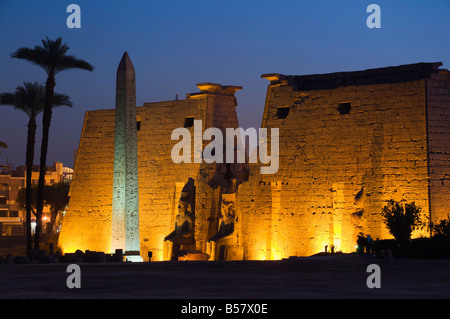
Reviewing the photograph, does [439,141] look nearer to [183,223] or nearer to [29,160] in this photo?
[183,223]

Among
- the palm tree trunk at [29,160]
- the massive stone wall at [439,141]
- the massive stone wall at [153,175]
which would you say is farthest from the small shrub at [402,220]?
the palm tree trunk at [29,160]

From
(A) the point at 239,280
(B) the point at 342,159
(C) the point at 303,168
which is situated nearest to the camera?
(A) the point at 239,280

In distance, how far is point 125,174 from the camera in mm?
22703

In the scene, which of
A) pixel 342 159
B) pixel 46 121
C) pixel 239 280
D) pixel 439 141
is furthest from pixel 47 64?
pixel 239 280

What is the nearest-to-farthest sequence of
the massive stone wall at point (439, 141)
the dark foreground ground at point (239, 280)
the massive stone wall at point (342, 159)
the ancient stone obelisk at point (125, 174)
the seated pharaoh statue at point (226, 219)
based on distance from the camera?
1. the dark foreground ground at point (239, 280)
2. the massive stone wall at point (439, 141)
3. the massive stone wall at point (342, 159)
4. the ancient stone obelisk at point (125, 174)
5. the seated pharaoh statue at point (226, 219)

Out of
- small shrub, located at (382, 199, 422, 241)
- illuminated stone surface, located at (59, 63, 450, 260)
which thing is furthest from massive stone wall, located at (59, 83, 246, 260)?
small shrub, located at (382, 199, 422, 241)

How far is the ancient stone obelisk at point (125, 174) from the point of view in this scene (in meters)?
22.7

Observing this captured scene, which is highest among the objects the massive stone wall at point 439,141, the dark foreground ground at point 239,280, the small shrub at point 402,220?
the massive stone wall at point 439,141

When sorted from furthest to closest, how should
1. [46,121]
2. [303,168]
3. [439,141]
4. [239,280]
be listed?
[46,121], [303,168], [439,141], [239,280]

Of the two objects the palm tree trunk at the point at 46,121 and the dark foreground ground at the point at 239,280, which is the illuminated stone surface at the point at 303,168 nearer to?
the palm tree trunk at the point at 46,121

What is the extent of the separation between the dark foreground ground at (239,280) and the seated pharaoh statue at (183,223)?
8053 millimetres

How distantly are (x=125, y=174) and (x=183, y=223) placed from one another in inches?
141

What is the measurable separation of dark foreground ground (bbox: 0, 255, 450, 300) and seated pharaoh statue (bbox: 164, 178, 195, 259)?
805cm

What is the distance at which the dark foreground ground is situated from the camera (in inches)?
407
